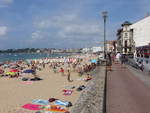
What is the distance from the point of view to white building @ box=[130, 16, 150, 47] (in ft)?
155

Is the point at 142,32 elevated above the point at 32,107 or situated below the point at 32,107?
above

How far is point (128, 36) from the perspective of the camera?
66.9 metres

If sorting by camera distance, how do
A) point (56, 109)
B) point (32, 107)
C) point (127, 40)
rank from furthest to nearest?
1. point (127, 40)
2. point (32, 107)
3. point (56, 109)

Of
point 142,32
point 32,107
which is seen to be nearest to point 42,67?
point 142,32

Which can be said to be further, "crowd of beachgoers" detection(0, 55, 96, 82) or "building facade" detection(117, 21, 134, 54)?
"building facade" detection(117, 21, 134, 54)

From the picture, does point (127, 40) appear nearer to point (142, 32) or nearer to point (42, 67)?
point (142, 32)

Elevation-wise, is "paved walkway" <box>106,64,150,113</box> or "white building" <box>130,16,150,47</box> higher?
"white building" <box>130,16,150,47</box>

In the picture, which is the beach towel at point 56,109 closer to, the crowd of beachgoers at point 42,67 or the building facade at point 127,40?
the crowd of beachgoers at point 42,67

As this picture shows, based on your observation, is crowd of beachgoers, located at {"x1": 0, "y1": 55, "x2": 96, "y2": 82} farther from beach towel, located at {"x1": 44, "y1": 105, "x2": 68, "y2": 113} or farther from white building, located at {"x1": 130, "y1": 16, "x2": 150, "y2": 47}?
white building, located at {"x1": 130, "y1": 16, "x2": 150, "y2": 47}

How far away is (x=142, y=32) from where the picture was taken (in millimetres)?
51938

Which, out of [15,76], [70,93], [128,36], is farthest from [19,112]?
[128,36]

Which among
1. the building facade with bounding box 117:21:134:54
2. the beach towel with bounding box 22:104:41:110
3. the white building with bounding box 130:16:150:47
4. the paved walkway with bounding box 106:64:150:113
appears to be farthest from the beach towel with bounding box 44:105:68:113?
the building facade with bounding box 117:21:134:54

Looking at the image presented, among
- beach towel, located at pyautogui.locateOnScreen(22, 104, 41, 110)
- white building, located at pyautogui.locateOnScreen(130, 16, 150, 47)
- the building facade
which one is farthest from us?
the building facade

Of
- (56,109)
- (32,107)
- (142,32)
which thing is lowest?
(32,107)
